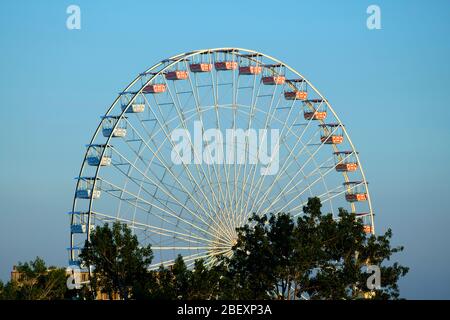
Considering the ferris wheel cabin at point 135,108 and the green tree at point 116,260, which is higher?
the ferris wheel cabin at point 135,108

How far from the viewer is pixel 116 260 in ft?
215

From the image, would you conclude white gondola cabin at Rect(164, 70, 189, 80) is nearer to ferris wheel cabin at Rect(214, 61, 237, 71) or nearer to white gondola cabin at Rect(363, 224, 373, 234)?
ferris wheel cabin at Rect(214, 61, 237, 71)

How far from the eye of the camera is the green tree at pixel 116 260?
212 feet

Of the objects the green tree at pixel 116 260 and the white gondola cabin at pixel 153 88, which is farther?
the white gondola cabin at pixel 153 88

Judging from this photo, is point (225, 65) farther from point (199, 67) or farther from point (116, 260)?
point (116, 260)

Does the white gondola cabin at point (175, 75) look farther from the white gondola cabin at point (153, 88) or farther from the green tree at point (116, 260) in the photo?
the green tree at point (116, 260)

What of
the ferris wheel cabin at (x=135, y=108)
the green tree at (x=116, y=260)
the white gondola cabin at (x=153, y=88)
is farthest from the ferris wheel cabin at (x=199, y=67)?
the green tree at (x=116, y=260)

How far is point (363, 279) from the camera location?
65750mm

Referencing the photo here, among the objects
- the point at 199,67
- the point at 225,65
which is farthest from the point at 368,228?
the point at 199,67

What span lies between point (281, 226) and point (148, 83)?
1270 cm

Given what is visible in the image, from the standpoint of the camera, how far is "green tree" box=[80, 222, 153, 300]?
64.6 meters
